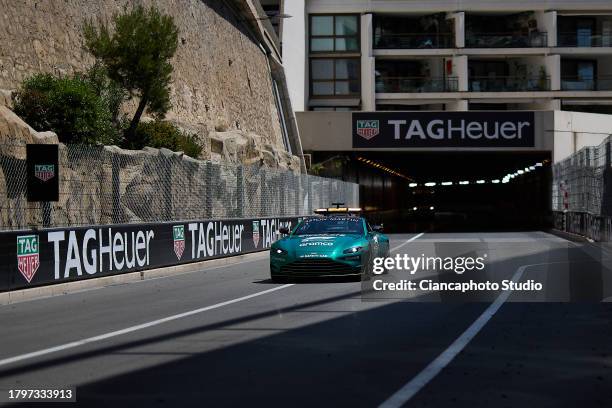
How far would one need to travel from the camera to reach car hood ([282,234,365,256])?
1797cm

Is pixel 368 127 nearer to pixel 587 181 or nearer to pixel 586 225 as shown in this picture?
pixel 586 225

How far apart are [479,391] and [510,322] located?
4501 mm

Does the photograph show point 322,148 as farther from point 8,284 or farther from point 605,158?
point 8,284

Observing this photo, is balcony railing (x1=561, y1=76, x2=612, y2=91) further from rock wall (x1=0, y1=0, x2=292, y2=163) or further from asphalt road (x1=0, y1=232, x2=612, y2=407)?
asphalt road (x1=0, y1=232, x2=612, y2=407)

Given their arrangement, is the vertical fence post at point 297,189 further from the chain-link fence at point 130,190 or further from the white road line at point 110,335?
the white road line at point 110,335

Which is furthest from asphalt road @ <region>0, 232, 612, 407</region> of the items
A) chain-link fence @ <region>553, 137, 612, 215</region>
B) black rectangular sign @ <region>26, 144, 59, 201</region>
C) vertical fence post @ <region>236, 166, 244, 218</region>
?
chain-link fence @ <region>553, 137, 612, 215</region>

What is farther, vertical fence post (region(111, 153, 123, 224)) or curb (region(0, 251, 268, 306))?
vertical fence post (region(111, 153, 123, 224))

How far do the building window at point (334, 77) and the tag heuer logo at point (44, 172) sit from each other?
55.2 metres

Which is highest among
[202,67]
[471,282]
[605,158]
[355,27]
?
[355,27]

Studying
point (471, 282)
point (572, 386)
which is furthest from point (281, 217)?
point (572, 386)

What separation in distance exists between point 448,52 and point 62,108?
4934cm

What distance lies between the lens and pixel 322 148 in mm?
55125

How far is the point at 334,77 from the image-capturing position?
7112cm

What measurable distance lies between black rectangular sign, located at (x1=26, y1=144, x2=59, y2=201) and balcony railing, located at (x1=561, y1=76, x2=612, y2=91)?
59.7m
